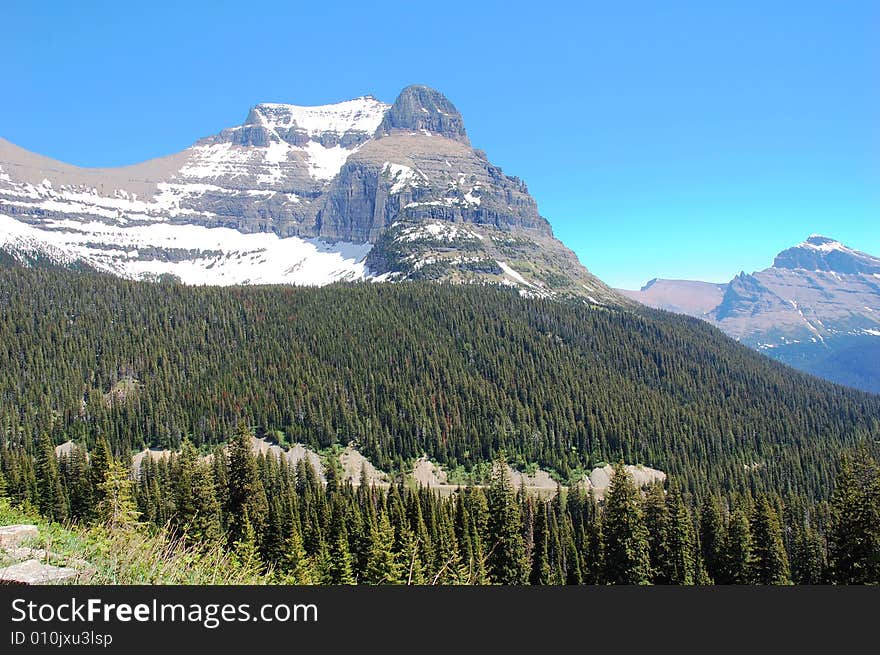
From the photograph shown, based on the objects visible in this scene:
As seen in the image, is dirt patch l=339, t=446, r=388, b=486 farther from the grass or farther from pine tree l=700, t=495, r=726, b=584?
the grass

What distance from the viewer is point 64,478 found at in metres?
74.1

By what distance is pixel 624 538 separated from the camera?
1693 inches

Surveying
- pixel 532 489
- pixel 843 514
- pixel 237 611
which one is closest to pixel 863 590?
pixel 237 611

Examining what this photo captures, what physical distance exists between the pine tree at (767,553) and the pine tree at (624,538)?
1576cm

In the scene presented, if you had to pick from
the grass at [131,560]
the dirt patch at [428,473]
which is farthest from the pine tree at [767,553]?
the dirt patch at [428,473]

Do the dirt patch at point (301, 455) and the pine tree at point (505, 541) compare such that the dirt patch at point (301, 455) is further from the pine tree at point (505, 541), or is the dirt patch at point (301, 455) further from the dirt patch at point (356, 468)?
the pine tree at point (505, 541)

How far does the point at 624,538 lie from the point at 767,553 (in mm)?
19224

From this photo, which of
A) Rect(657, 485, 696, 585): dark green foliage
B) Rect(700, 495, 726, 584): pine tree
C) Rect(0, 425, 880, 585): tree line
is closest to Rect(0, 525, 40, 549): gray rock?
Rect(0, 425, 880, 585): tree line

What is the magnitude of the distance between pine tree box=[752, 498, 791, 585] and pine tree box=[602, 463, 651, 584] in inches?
620

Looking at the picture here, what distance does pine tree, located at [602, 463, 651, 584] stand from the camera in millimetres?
42812

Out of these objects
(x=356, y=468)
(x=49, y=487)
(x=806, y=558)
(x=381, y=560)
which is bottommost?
(x=806, y=558)

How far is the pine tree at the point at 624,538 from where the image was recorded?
4281 centimetres

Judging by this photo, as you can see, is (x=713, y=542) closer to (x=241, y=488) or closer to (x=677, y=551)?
(x=677, y=551)

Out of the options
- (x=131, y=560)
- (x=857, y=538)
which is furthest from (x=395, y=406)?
(x=131, y=560)
